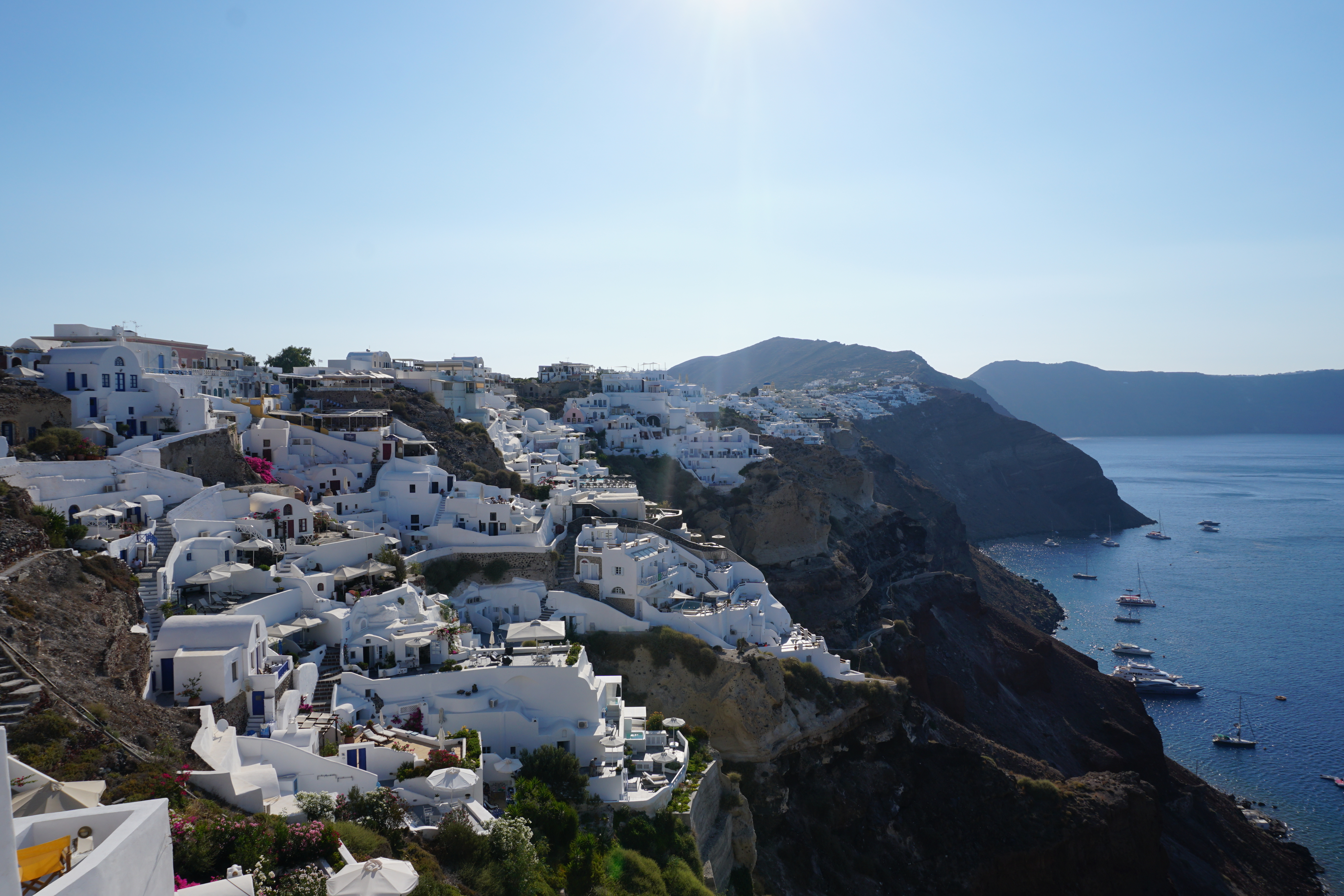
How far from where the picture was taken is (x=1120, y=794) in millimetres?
35531

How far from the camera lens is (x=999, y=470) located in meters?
119

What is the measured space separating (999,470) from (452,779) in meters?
115

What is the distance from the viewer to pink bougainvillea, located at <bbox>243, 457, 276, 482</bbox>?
103ft

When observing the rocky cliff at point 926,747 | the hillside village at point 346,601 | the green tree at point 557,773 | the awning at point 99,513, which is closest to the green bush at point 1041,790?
the rocky cliff at point 926,747

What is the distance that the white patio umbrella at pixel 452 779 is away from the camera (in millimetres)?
17281

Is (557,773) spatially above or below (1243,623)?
above

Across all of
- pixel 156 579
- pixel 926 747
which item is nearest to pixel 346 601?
pixel 156 579

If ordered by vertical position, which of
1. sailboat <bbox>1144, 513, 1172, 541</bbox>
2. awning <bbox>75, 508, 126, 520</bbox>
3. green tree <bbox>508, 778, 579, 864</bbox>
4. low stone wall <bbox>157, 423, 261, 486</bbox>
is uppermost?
low stone wall <bbox>157, 423, 261, 486</bbox>

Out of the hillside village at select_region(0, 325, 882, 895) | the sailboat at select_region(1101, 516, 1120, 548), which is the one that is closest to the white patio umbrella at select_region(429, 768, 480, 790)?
the hillside village at select_region(0, 325, 882, 895)

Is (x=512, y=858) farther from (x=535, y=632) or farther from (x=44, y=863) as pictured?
(x=535, y=632)

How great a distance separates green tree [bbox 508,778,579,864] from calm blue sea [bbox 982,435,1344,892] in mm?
37746

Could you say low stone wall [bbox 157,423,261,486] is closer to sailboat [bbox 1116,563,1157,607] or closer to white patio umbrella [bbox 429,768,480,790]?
white patio umbrella [bbox 429,768,480,790]

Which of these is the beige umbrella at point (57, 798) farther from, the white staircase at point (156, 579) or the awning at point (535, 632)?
the awning at point (535, 632)

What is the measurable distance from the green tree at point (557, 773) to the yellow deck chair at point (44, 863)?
1327cm
